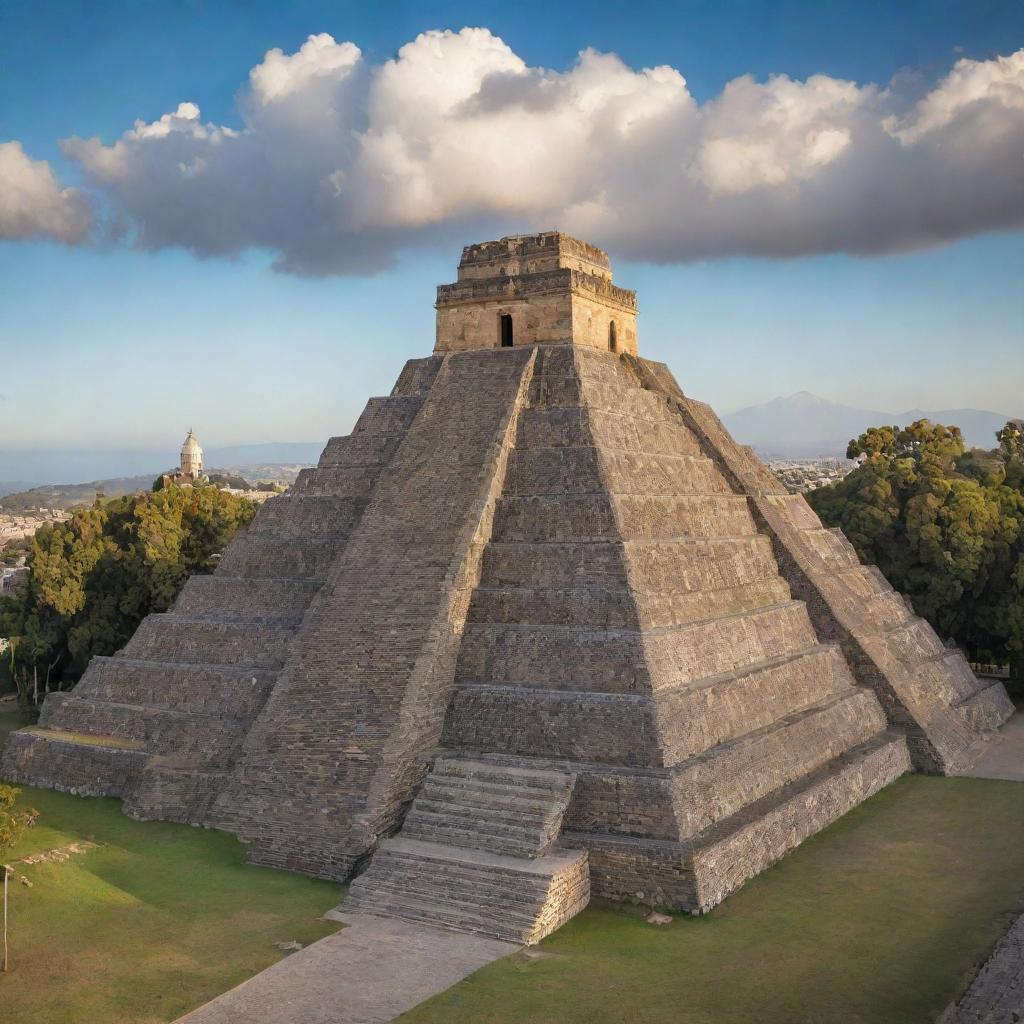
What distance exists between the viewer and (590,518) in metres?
23.6

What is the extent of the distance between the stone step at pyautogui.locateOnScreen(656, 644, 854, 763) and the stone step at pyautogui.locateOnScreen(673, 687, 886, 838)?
0.20 m

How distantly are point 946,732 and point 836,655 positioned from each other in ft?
10.6

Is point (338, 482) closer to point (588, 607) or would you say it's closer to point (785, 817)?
point (588, 607)

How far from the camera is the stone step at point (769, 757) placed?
19156 mm

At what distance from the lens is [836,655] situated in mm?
26969

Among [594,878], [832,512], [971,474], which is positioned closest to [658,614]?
[594,878]

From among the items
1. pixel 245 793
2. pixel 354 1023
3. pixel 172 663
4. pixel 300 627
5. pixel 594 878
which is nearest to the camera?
pixel 354 1023

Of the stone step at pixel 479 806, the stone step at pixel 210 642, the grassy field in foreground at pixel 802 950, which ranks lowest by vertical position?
the grassy field in foreground at pixel 802 950

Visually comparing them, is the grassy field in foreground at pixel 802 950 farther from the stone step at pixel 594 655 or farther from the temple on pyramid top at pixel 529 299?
the temple on pyramid top at pixel 529 299

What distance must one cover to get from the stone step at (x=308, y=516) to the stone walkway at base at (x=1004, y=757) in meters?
15.3

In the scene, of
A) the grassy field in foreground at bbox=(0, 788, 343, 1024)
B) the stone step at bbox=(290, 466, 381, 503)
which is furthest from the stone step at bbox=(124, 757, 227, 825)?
the stone step at bbox=(290, 466, 381, 503)

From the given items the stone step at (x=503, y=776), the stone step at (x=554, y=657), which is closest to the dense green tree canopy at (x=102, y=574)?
the stone step at (x=554, y=657)

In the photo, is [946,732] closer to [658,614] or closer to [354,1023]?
[658,614]

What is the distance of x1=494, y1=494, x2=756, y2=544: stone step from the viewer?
23.5 metres
